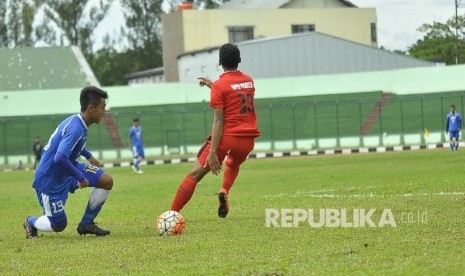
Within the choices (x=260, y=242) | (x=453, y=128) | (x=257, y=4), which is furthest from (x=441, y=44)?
(x=260, y=242)

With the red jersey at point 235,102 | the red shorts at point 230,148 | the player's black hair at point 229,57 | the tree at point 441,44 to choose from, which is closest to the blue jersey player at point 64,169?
the red shorts at point 230,148

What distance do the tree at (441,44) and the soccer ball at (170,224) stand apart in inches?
1531

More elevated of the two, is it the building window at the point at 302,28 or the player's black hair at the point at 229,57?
the building window at the point at 302,28

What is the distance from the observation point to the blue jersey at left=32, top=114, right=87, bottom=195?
1323 centimetres

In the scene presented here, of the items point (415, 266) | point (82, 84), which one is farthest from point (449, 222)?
point (82, 84)

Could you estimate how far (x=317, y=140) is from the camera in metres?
59.4

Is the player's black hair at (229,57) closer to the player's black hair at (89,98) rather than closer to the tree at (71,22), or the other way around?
the player's black hair at (89,98)

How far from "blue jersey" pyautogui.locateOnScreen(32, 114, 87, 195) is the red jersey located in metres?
1.63

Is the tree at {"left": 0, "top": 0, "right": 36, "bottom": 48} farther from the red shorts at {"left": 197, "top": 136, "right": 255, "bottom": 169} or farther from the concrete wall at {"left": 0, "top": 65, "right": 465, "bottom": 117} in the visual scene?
the red shorts at {"left": 197, "top": 136, "right": 255, "bottom": 169}

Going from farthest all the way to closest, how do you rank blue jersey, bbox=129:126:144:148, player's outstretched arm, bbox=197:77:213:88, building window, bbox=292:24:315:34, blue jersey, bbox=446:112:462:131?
building window, bbox=292:24:315:34 < blue jersey, bbox=446:112:462:131 < blue jersey, bbox=129:126:144:148 < player's outstretched arm, bbox=197:77:213:88

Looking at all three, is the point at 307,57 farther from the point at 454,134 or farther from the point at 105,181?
the point at 105,181

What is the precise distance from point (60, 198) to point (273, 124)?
4676 centimetres

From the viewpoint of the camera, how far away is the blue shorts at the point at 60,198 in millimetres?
13383
